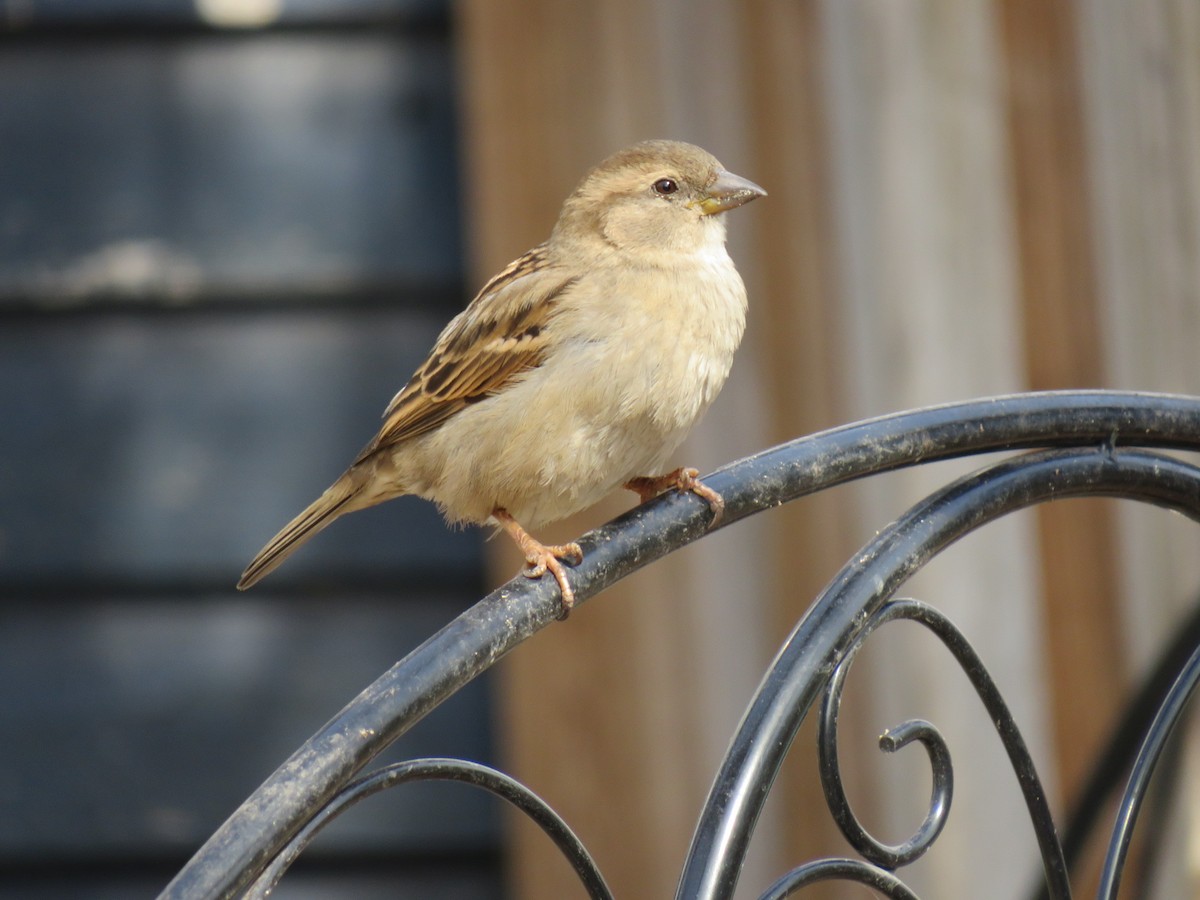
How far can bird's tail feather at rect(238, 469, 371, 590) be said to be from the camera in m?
2.00

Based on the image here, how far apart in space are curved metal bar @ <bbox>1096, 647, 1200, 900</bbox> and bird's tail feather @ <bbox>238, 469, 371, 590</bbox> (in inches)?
43.8

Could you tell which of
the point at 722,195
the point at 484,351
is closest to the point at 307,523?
the point at 484,351

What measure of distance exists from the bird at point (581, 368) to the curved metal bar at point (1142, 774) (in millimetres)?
575

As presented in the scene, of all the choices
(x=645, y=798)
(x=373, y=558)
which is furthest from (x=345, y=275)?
(x=645, y=798)

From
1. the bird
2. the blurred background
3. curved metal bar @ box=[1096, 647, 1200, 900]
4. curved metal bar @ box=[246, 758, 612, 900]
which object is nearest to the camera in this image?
curved metal bar @ box=[246, 758, 612, 900]

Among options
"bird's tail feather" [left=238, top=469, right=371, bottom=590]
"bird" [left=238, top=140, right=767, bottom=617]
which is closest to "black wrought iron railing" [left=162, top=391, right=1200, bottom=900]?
"bird" [left=238, top=140, right=767, bottom=617]

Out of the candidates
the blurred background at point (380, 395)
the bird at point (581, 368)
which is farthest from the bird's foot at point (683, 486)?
the blurred background at point (380, 395)

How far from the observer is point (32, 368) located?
2.94 metres

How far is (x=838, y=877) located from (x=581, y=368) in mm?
836

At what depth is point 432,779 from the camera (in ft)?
3.54

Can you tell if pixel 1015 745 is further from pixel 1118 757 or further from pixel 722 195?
pixel 722 195

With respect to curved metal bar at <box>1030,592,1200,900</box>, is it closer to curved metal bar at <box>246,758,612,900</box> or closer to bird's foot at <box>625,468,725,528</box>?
bird's foot at <box>625,468,725,528</box>

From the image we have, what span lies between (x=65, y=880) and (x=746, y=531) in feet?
4.79

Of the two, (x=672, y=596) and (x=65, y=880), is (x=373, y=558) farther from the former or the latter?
(x=65, y=880)
